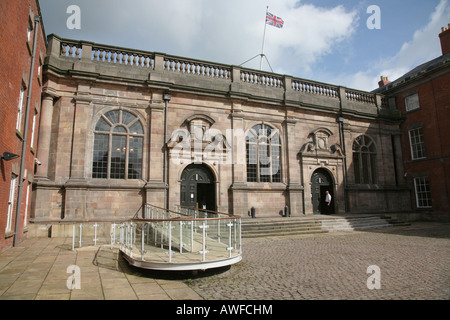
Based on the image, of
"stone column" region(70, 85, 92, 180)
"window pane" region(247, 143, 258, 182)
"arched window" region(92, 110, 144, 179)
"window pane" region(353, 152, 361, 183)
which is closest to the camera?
"stone column" region(70, 85, 92, 180)

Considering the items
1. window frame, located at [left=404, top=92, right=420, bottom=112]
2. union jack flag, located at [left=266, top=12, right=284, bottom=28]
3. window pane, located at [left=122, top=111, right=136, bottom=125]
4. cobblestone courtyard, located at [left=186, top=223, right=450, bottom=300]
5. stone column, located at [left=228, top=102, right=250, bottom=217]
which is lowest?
cobblestone courtyard, located at [left=186, top=223, right=450, bottom=300]

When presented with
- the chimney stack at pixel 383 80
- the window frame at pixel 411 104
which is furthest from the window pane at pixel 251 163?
the chimney stack at pixel 383 80

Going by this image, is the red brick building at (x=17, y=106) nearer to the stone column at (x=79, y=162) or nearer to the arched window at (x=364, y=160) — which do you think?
the stone column at (x=79, y=162)

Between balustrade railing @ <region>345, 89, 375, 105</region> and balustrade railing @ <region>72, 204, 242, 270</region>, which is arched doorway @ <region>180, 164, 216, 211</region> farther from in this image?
balustrade railing @ <region>345, 89, 375, 105</region>

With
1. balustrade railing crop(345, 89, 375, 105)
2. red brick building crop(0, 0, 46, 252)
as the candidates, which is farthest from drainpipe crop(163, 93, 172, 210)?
balustrade railing crop(345, 89, 375, 105)

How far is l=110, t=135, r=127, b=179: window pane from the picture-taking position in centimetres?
1441

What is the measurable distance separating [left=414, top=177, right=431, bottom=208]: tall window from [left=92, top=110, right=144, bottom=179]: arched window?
1950 centimetres

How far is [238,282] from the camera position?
6.26m

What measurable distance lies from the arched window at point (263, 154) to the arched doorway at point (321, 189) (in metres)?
2.76

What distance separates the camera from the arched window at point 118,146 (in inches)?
560

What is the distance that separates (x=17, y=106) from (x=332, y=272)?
10.6m

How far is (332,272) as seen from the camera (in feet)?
22.8

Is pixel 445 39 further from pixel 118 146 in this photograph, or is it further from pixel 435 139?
pixel 118 146

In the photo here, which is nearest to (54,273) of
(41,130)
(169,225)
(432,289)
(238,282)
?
(169,225)
